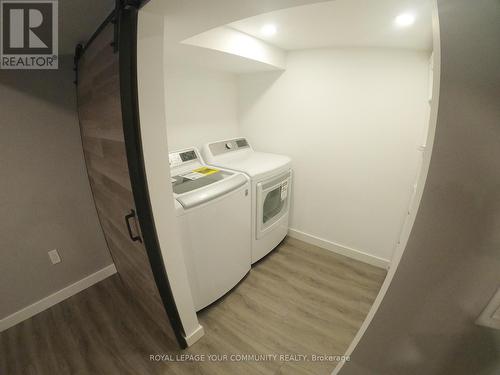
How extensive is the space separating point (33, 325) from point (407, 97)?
351 centimetres

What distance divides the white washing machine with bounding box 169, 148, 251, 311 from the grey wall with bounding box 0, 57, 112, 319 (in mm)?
835

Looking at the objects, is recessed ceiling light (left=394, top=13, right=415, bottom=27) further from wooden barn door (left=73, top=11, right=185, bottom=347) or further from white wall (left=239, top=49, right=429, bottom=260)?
wooden barn door (left=73, top=11, right=185, bottom=347)

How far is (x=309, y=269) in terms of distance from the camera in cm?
198

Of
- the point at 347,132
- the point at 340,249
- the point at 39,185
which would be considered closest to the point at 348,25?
the point at 347,132

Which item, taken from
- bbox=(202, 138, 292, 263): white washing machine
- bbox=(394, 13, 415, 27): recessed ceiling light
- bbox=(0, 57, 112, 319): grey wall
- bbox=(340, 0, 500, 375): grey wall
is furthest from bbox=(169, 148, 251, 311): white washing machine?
bbox=(394, 13, 415, 27): recessed ceiling light

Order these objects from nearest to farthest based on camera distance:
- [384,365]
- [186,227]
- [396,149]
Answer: [384,365]
[186,227]
[396,149]

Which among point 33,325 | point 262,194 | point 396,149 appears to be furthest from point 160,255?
point 396,149

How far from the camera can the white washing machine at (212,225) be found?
4.12ft

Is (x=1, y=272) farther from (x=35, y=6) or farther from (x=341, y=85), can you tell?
(x=341, y=85)

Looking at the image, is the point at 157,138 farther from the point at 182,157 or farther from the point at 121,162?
the point at 182,157

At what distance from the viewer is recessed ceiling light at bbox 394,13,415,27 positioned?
99 cm

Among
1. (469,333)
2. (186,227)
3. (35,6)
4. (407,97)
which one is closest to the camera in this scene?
(469,333)
